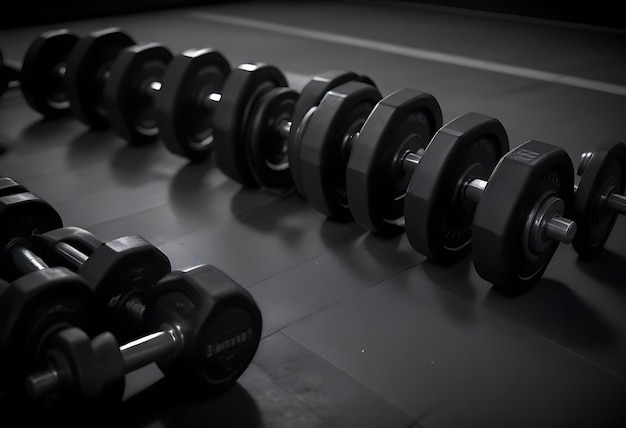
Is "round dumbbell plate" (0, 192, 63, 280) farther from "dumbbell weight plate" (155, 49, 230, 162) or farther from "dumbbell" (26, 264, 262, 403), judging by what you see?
"dumbbell weight plate" (155, 49, 230, 162)

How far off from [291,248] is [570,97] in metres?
1.62

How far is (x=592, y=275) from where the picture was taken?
1542 millimetres

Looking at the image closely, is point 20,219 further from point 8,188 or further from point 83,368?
point 83,368

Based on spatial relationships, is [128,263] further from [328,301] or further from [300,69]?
[300,69]

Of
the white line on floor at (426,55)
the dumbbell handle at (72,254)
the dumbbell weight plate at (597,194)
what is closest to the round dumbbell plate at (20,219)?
the dumbbell handle at (72,254)

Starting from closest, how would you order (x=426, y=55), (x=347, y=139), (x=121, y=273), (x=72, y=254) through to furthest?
(x=121, y=273), (x=72, y=254), (x=347, y=139), (x=426, y=55)

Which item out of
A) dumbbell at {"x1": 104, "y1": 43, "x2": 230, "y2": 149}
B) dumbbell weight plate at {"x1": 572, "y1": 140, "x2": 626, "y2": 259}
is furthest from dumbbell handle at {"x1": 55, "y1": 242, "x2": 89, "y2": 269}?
dumbbell weight plate at {"x1": 572, "y1": 140, "x2": 626, "y2": 259}

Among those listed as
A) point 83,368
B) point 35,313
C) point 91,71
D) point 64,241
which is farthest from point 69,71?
point 83,368

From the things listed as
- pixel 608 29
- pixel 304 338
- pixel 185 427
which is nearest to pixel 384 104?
pixel 304 338

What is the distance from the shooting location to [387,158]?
1.61 m

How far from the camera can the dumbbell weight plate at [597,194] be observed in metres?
1.49

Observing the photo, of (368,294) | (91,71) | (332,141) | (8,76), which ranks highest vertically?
(332,141)

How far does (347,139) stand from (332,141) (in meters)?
0.05

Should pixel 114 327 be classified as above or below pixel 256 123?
below
